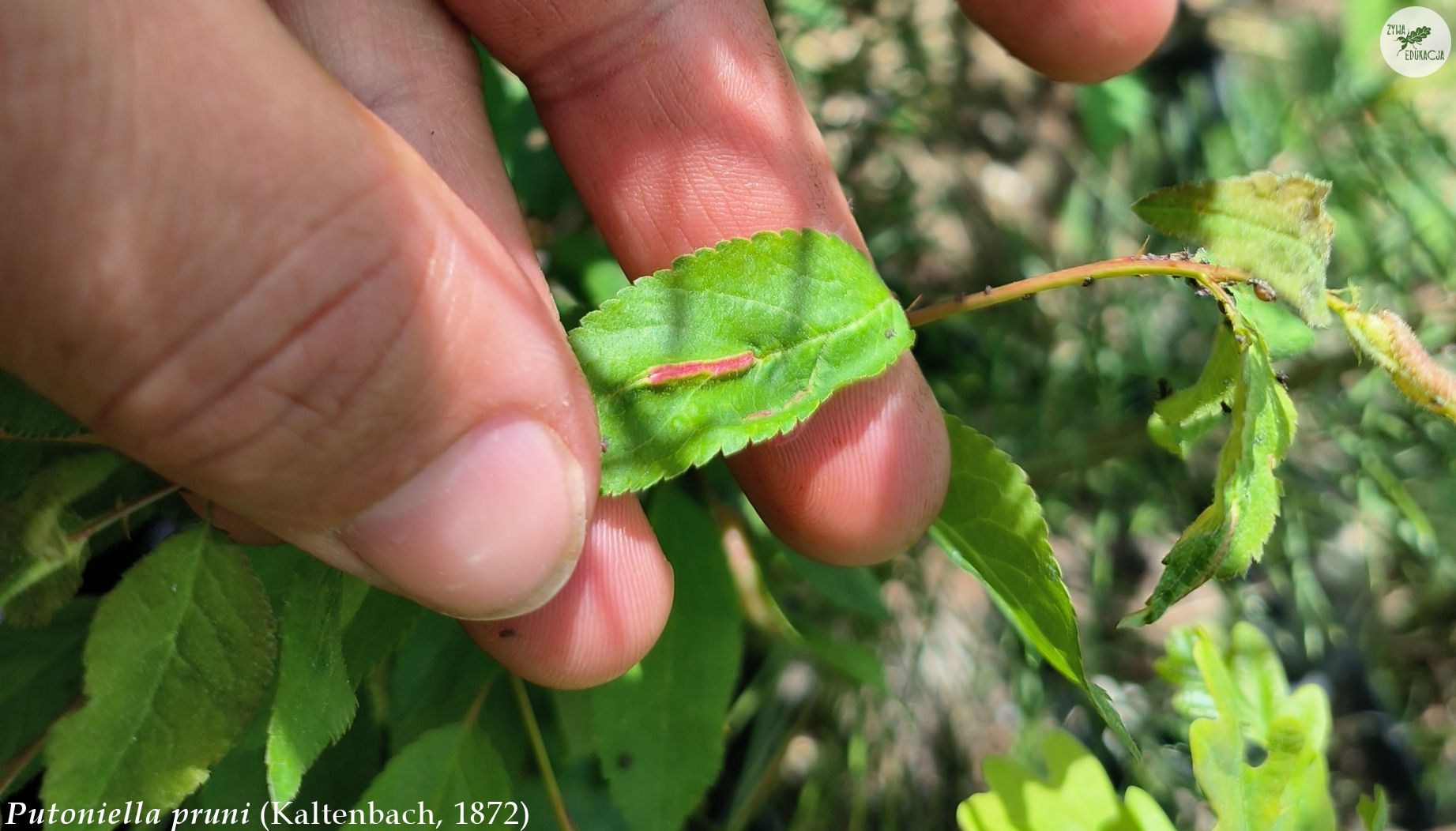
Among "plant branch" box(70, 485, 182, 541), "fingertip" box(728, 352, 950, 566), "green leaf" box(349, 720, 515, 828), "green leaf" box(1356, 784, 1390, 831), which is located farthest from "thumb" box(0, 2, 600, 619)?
"green leaf" box(1356, 784, 1390, 831)

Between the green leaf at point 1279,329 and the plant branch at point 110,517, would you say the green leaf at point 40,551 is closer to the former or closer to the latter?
the plant branch at point 110,517

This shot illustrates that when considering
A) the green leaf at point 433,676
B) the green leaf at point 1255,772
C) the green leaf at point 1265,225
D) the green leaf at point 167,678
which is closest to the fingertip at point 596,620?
the green leaf at point 433,676

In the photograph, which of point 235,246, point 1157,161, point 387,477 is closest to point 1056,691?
point 1157,161

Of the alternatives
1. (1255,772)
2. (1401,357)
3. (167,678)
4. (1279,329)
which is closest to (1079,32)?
(1279,329)

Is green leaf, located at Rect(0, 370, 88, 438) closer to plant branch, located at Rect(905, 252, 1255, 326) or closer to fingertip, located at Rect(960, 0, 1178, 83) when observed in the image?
plant branch, located at Rect(905, 252, 1255, 326)

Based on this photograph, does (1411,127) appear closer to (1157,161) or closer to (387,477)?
(1157,161)

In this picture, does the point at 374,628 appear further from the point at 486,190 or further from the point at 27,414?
the point at 486,190
